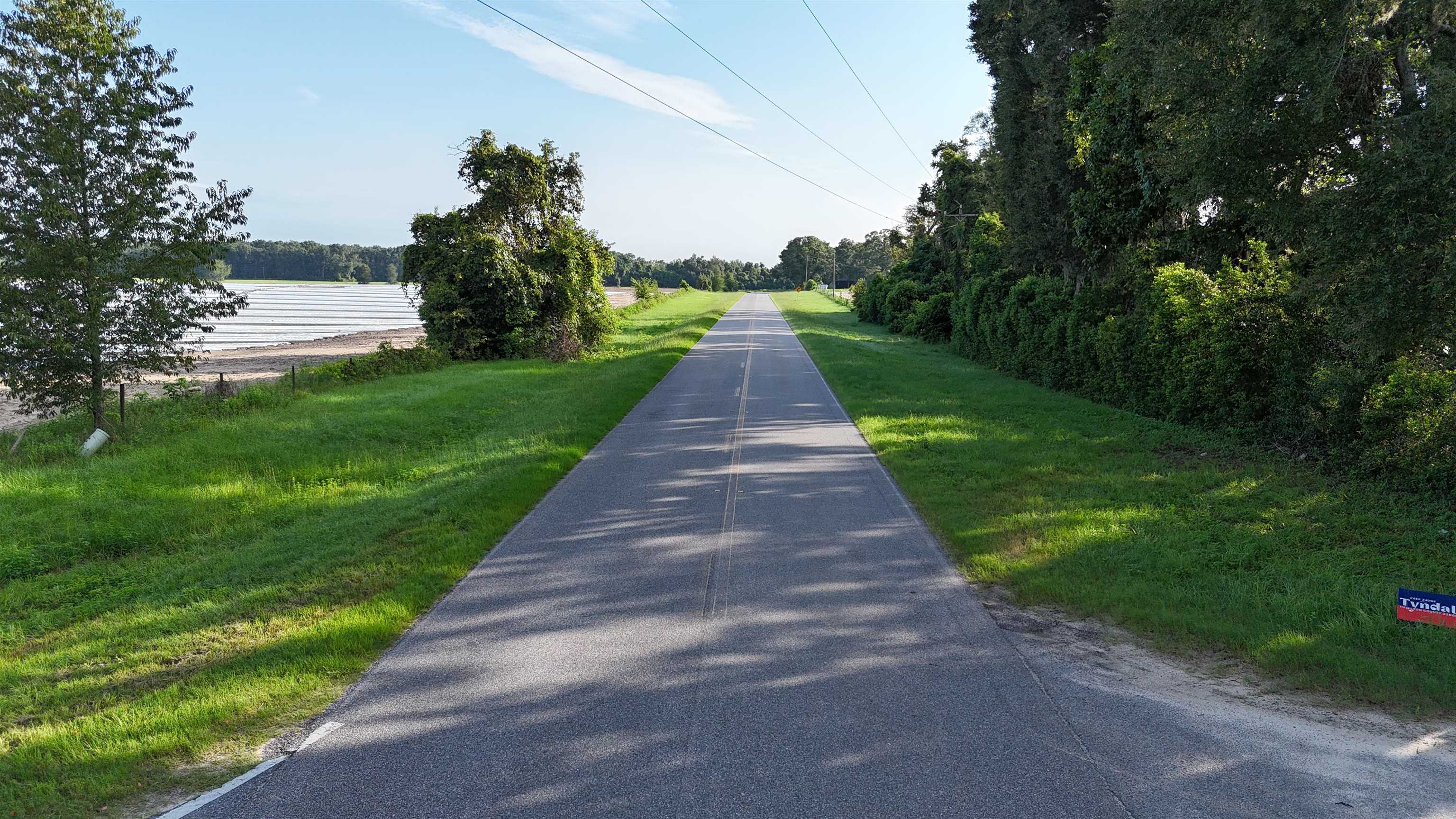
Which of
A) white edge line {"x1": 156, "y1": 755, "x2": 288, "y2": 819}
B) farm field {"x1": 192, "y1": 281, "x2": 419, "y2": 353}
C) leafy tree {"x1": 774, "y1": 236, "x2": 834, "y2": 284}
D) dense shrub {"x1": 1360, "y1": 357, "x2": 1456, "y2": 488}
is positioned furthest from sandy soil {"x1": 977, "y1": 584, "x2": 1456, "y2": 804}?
leafy tree {"x1": 774, "y1": 236, "x2": 834, "y2": 284}

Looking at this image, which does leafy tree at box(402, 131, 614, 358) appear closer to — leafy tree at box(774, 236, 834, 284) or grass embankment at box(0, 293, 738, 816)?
grass embankment at box(0, 293, 738, 816)

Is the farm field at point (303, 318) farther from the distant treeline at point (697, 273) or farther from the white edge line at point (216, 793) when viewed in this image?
the distant treeline at point (697, 273)

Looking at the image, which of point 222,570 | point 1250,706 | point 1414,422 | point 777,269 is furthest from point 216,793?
point 777,269

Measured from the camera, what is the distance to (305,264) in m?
138

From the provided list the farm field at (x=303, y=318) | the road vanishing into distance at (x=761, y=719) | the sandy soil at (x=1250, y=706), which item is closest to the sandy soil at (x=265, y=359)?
the farm field at (x=303, y=318)

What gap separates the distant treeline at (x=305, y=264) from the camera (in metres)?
131

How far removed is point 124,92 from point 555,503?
382 inches

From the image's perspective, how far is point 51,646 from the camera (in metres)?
5.90

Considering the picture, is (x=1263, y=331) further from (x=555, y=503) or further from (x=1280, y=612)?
(x=555, y=503)

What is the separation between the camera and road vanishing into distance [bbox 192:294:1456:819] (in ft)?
12.4

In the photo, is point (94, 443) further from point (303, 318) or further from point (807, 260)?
point (807, 260)

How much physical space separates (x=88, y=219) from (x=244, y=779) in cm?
1195

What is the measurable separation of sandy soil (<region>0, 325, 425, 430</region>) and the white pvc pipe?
15.8 feet

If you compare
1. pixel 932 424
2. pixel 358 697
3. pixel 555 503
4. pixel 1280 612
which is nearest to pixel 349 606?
pixel 358 697
